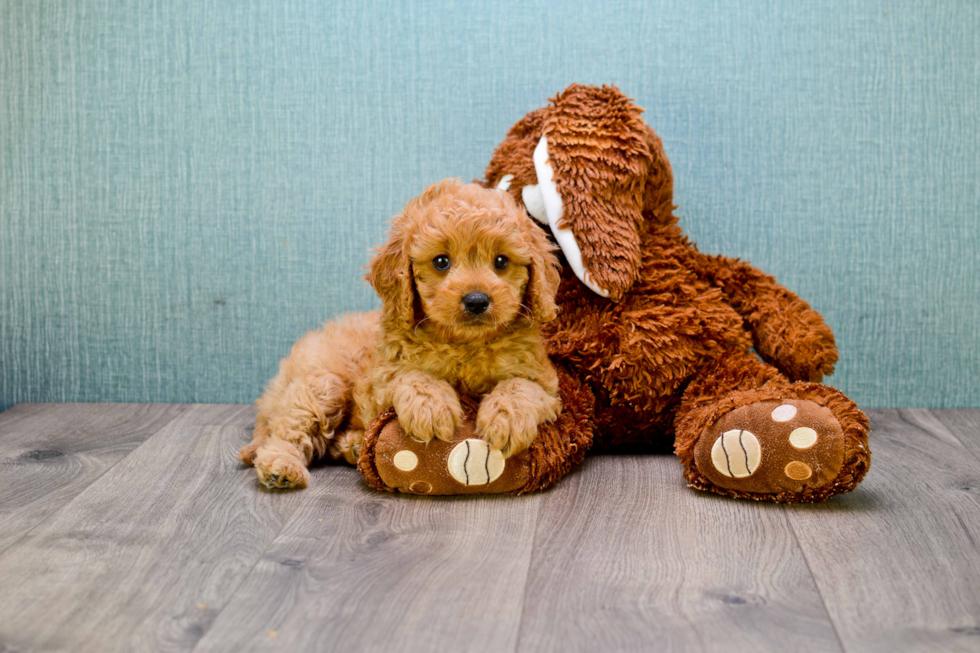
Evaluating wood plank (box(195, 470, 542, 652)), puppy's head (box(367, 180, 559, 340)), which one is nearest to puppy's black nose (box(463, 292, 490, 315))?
puppy's head (box(367, 180, 559, 340))

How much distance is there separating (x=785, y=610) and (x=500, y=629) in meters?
0.40

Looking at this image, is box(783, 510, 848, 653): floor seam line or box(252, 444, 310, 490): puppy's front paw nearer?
box(783, 510, 848, 653): floor seam line

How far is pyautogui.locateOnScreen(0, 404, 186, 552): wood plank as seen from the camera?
1624mm

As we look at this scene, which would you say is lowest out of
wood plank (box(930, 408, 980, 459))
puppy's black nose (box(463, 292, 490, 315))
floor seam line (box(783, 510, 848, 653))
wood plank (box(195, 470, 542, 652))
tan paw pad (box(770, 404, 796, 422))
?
wood plank (box(930, 408, 980, 459))

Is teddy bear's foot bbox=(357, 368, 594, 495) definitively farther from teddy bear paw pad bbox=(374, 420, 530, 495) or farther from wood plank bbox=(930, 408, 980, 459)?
wood plank bbox=(930, 408, 980, 459)

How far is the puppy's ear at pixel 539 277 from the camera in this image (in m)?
1.64

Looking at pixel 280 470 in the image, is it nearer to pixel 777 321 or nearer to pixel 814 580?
pixel 814 580

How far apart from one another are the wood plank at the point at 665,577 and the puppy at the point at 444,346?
0.22 meters

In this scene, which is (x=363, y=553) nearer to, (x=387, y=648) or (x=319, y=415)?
(x=387, y=648)

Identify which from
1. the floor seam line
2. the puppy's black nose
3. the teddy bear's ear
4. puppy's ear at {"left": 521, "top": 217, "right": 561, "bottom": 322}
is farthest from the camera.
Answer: the teddy bear's ear

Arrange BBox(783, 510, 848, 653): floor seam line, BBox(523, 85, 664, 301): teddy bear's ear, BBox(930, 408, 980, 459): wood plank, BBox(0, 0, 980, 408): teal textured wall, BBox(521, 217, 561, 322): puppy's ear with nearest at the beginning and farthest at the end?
BBox(783, 510, 848, 653): floor seam line
BBox(521, 217, 561, 322): puppy's ear
BBox(523, 85, 664, 301): teddy bear's ear
BBox(930, 408, 980, 459): wood plank
BBox(0, 0, 980, 408): teal textured wall

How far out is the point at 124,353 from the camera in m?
2.44

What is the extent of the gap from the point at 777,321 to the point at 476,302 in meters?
0.78

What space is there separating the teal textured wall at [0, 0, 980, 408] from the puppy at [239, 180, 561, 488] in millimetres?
602
